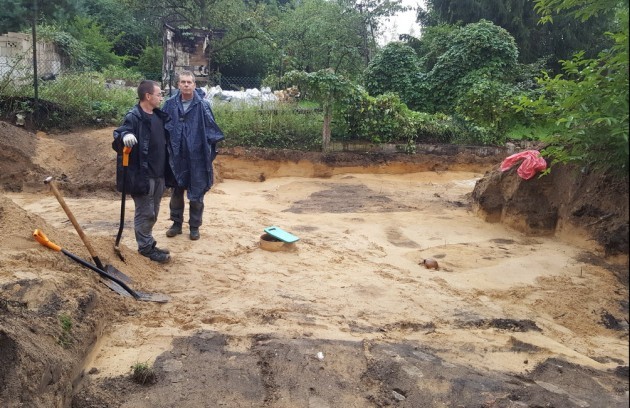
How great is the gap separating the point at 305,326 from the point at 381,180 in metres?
7.29

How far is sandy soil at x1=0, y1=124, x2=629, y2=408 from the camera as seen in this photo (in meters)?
3.04

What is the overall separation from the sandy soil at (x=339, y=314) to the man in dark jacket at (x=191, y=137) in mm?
667

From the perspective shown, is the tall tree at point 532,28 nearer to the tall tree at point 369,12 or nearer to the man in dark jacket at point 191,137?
the tall tree at point 369,12

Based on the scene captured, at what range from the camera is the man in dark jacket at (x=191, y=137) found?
18.1ft

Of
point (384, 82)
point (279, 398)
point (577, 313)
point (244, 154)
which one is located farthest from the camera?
point (384, 82)

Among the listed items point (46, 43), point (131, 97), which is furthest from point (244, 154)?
point (46, 43)

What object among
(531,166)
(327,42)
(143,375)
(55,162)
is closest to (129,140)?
(143,375)

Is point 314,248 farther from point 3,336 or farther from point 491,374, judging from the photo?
point 3,336

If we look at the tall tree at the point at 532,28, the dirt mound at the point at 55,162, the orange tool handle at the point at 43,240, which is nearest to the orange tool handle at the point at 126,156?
the orange tool handle at the point at 43,240

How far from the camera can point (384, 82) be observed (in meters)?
16.8

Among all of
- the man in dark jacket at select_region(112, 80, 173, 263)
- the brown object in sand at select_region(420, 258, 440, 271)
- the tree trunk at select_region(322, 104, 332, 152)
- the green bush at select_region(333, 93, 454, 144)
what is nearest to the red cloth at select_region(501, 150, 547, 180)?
the brown object in sand at select_region(420, 258, 440, 271)

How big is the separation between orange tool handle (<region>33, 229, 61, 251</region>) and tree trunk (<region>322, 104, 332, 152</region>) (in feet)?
25.6

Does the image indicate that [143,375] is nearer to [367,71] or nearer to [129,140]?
[129,140]

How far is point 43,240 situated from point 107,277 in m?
0.53
